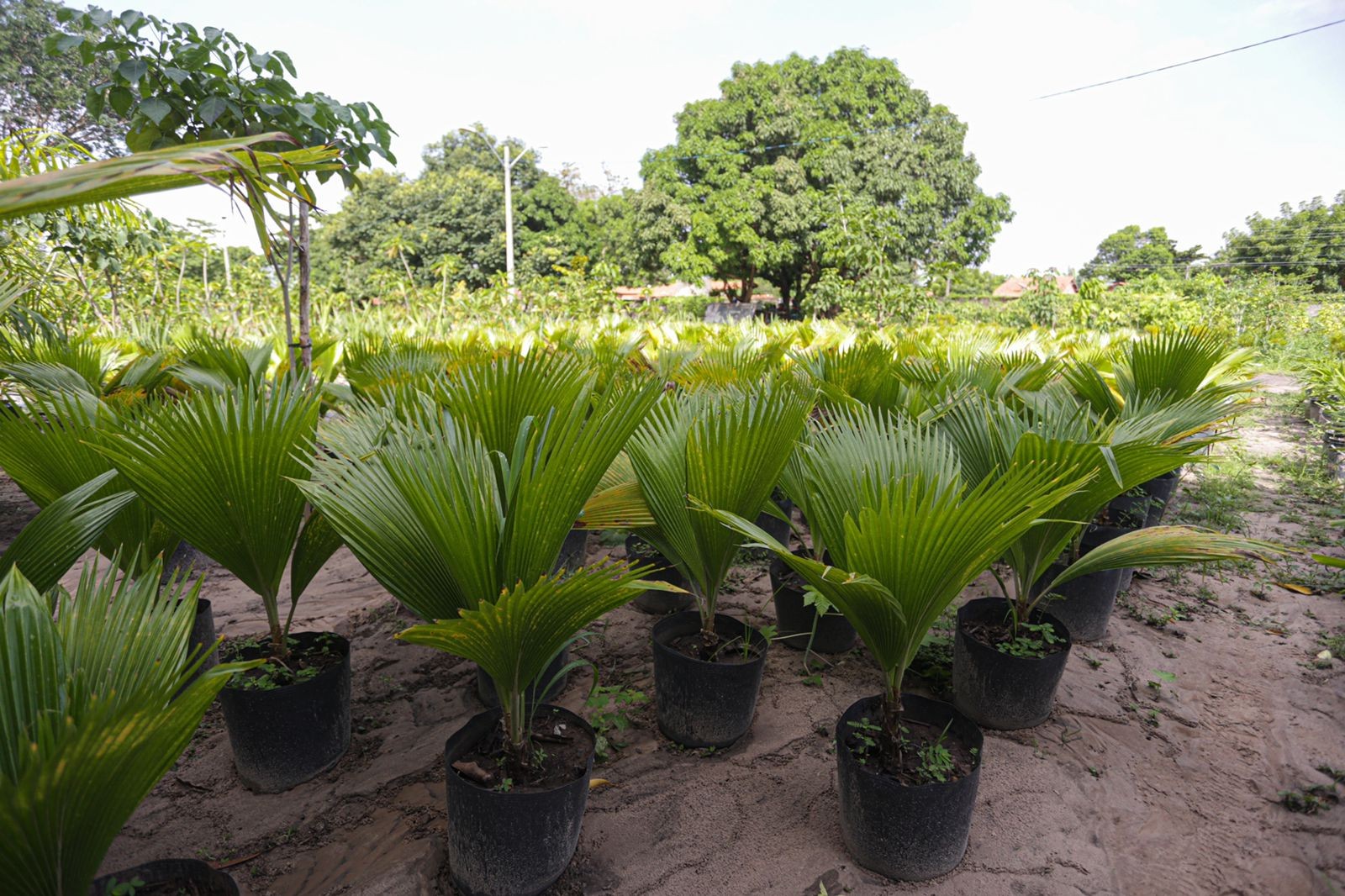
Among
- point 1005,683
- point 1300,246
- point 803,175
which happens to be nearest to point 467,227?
point 803,175

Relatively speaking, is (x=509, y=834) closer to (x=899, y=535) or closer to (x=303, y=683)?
(x=303, y=683)

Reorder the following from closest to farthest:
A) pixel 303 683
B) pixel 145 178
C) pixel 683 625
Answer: pixel 145 178
pixel 303 683
pixel 683 625

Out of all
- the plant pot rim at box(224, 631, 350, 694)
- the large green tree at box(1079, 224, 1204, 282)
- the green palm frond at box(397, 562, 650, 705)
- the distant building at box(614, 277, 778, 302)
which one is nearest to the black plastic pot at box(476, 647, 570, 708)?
the plant pot rim at box(224, 631, 350, 694)

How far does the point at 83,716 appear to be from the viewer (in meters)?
0.89

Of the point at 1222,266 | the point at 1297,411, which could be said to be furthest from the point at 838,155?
the point at 1222,266

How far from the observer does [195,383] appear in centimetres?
310

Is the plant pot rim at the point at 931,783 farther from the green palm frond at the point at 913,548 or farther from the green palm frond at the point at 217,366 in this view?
the green palm frond at the point at 217,366

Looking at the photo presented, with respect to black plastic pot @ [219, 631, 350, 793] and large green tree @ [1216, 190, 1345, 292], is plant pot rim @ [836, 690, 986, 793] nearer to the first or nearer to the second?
black plastic pot @ [219, 631, 350, 793]

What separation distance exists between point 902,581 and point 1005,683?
3.68ft

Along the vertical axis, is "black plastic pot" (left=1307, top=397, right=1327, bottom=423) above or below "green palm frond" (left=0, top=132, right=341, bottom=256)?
below

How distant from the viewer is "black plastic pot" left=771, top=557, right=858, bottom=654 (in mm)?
2811

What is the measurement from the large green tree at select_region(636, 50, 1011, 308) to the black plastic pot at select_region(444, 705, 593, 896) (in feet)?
70.4

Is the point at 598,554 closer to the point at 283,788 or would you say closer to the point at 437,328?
the point at 283,788

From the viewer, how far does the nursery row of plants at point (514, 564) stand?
3.35 feet
